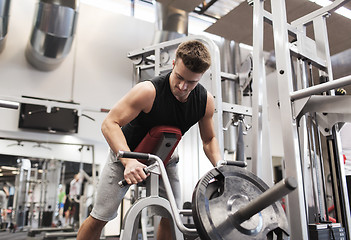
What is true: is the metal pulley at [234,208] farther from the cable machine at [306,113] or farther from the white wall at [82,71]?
the white wall at [82,71]

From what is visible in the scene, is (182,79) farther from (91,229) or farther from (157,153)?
(91,229)

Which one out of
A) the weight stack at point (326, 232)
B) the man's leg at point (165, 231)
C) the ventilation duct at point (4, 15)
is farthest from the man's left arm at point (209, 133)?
the ventilation duct at point (4, 15)

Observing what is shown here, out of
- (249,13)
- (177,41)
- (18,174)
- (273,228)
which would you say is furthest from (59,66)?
(273,228)

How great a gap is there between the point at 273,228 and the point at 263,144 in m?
0.61

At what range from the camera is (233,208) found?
1041 mm

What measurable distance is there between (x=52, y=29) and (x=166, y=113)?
284 centimetres

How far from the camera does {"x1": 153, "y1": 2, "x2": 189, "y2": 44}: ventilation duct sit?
4.17 metres

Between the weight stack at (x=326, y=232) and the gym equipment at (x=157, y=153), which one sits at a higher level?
the gym equipment at (x=157, y=153)

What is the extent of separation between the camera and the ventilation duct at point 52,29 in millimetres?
3596

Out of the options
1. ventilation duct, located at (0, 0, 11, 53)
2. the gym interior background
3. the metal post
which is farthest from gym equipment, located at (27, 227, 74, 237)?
the metal post

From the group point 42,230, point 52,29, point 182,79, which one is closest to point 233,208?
point 182,79

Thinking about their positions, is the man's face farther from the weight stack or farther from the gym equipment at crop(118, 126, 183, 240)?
the weight stack

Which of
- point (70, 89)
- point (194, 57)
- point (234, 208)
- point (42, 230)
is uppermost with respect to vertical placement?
point (70, 89)

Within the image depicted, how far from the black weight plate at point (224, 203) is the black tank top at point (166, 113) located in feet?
1.47
